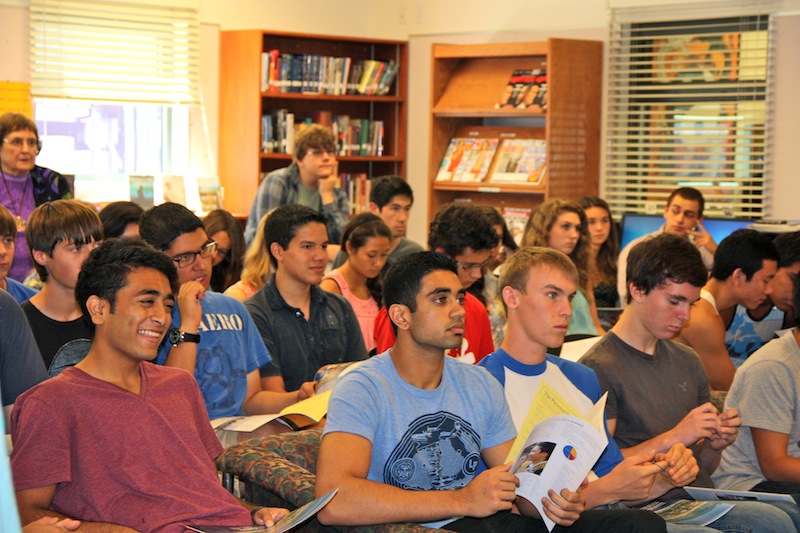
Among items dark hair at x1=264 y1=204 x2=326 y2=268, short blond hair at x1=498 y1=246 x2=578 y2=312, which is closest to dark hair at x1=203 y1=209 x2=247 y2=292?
dark hair at x1=264 y1=204 x2=326 y2=268

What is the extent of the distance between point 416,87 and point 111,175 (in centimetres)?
259

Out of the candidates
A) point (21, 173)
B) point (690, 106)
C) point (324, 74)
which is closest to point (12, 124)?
point (21, 173)

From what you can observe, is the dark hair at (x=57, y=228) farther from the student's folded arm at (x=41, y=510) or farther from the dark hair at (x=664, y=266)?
the dark hair at (x=664, y=266)

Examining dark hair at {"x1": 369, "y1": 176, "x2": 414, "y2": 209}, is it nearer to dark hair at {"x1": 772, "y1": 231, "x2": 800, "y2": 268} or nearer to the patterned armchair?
dark hair at {"x1": 772, "y1": 231, "x2": 800, "y2": 268}

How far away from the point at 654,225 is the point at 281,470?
15.3 feet

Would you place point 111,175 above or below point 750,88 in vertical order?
below

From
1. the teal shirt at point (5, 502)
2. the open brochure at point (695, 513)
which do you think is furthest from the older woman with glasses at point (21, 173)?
the teal shirt at point (5, 502)

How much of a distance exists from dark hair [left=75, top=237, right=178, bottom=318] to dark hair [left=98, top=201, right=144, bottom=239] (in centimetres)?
149

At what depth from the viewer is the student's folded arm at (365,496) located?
2441 millimetres

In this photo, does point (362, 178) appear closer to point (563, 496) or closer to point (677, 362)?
point (677, 362)

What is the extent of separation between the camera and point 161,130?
7.93 metres

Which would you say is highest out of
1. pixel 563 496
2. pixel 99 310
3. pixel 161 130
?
pixel 161 130

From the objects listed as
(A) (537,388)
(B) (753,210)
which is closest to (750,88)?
(B) (753,210)

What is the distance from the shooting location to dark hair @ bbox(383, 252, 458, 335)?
2.81 metres
